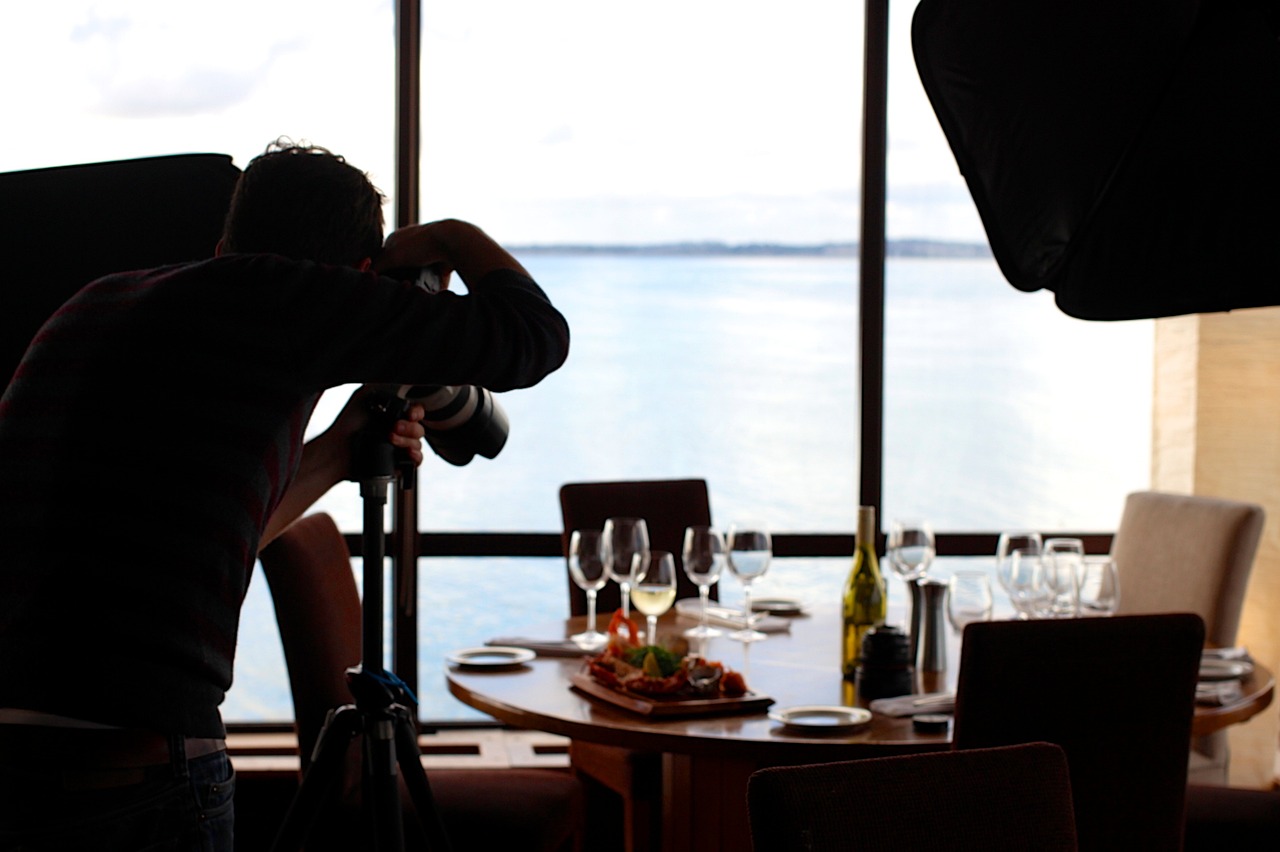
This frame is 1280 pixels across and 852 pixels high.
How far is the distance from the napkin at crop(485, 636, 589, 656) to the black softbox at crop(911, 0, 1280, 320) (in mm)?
1476

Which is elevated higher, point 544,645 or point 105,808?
point 105,808

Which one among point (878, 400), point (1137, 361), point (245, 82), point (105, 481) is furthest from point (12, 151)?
point (1137, 361)

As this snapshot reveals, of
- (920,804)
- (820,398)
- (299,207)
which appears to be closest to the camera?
(920,804)

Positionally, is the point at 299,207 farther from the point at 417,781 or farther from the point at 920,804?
the point at 920,804

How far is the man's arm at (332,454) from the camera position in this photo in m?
1.58

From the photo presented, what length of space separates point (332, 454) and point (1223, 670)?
1640 mm

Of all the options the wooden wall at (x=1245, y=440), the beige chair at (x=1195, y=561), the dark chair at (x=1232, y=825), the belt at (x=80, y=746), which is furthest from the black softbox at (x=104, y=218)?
the wooden wall at (x=1245, y=440)

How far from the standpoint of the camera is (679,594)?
3.43 metres

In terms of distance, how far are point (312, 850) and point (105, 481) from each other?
139cm

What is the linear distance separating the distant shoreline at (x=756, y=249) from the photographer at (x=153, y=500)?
2.44 metres

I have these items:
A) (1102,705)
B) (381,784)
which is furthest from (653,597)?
(381,784)

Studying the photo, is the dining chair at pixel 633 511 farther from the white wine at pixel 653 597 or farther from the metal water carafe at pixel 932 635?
the metal water carafe at pixel 932 635

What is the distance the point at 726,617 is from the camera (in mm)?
2928

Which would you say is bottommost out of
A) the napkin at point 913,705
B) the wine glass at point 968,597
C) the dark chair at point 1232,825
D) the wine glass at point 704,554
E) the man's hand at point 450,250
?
the dark chair at point 1232,825
